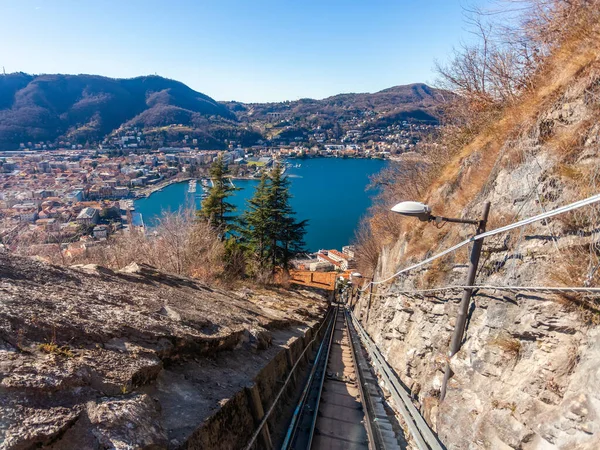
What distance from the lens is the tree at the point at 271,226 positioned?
74.2 feet

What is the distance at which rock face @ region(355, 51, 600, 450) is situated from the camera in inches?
113

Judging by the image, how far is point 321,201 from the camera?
255 feet

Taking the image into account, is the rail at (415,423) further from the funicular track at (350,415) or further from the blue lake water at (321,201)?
the blue lake water at (321,201)

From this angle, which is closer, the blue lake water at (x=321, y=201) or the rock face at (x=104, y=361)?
the rock face at (x=104, y=361)

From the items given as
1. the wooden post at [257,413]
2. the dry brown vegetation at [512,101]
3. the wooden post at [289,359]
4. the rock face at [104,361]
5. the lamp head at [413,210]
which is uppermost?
the dry brown vegetation at [512,101]

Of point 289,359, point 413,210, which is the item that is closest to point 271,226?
point 289,359

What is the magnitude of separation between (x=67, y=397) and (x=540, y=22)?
9801mm

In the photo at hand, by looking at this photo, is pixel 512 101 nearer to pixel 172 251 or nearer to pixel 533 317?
pixel 533 317

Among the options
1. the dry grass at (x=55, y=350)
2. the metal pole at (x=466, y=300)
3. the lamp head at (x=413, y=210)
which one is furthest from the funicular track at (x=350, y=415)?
the dry grass at (x=55, y=350)

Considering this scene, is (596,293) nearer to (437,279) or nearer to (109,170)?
A: (437,279)

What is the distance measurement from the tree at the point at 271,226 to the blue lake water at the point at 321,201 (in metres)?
15.4

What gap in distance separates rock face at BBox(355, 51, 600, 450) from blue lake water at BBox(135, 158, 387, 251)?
34.3 m

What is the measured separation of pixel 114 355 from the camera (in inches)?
124

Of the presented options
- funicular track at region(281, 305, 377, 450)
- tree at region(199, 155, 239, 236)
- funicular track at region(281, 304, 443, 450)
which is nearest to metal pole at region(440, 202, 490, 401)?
funicular track at region(281, 304, 443, 450)
